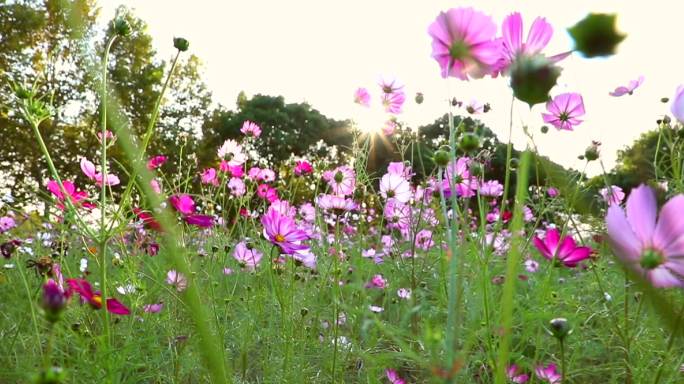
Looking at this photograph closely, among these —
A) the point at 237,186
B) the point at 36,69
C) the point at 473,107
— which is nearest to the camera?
the point at 473,107

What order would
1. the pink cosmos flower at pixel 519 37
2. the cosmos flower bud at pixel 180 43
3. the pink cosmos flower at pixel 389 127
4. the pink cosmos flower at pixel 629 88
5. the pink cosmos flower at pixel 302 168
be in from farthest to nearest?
1. the pink cosmos flower at pixel 302 168
2. the pink cosmos flower at pixel 389 127
3. the pink cosmos flower at pixel 629 88
4. the cosmos flower bud at pixel 180 43
5. the pink cosmos flower at pixel 519 37

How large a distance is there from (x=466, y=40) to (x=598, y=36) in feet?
0.95

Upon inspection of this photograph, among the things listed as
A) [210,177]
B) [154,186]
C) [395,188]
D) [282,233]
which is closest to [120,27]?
[282,233]

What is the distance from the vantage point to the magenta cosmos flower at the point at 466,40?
499 millimetres

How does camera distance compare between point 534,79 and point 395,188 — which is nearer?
point 534,79

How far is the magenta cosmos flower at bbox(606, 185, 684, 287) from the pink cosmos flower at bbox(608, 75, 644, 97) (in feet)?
2.89

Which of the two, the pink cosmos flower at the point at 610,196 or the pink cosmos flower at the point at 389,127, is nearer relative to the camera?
the pink cosmos flower at the point at 610,196

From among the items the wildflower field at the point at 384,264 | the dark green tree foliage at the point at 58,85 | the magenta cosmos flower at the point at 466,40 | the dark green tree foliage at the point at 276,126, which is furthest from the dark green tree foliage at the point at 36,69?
the magenta cosmos flower at the point at 466,40

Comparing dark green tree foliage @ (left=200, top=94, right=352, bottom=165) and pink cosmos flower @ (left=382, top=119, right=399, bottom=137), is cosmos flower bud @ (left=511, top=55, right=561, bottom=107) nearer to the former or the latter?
pink cosmos flower @ (left=382, top=119, right=399, bottom=137)

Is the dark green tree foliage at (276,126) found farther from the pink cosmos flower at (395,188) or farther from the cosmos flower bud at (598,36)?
the cosmos flower bud at (598,36)

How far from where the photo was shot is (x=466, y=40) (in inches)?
20.1

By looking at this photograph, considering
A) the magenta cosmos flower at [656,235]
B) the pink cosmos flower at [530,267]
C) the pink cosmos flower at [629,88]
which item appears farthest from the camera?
the pink cosmos flower at [530,267]

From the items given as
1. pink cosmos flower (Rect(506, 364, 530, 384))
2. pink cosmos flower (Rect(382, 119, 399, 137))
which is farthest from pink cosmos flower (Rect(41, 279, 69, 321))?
pink cosmos flower (Rect(382, 119, 399, 137))

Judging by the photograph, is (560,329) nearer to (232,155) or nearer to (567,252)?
(567,252)
